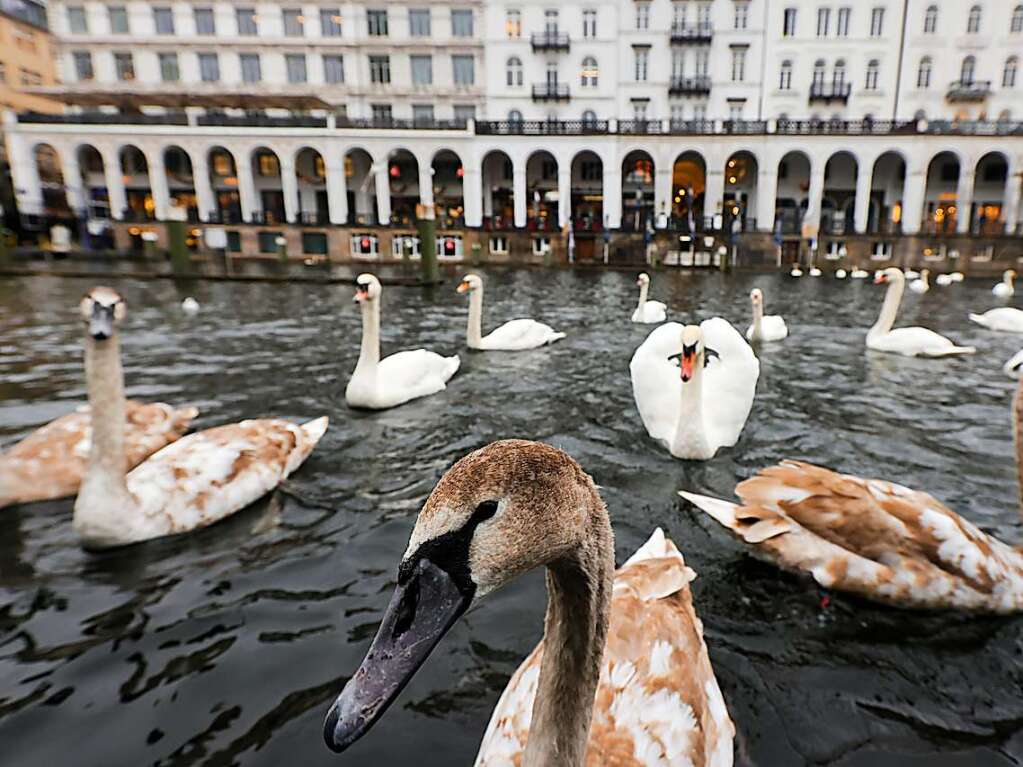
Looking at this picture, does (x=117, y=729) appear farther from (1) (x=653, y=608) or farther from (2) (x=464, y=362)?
(2) (x=464, y=362)

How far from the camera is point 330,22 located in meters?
43.9

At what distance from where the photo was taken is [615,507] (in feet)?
15.9

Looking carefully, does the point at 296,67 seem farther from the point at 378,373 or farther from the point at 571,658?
the point at 571,658

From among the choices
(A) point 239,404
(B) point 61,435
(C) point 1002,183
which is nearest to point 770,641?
(B) point 61,435

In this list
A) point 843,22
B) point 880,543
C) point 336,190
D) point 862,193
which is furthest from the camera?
point 843,22

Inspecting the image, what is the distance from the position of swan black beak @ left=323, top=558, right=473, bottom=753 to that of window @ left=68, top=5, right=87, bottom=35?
187 feet

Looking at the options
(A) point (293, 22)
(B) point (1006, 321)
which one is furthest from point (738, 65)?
(B) point (1006, 321)

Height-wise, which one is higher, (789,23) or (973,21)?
(789,23)

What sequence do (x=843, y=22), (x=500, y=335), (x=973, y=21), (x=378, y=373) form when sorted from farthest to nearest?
(x=843, y=22)
(x=973, y=21)
(x=500, y=335)
(x=378, y=373)

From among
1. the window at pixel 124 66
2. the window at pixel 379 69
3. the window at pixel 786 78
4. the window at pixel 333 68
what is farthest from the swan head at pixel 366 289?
the window at pixel 124 66

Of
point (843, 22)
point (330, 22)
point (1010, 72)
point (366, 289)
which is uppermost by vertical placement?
point (330, 22)

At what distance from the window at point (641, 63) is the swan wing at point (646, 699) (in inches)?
1842

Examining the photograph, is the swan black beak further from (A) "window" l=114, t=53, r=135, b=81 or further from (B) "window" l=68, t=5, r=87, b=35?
(B) "window" l=68, t=5, r=87, b=35

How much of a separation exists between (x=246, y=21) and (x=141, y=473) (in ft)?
161
